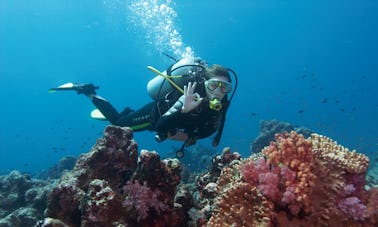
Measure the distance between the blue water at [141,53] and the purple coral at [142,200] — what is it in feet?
220

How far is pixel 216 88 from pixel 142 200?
329 centimetres

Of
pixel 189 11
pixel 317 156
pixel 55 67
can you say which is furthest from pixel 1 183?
A: pixel 55 67

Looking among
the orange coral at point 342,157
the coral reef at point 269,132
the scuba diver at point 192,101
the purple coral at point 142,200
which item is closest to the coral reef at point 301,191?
the orange coral at point 342,157

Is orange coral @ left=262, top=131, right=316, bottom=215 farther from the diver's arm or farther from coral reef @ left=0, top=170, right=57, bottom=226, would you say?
coral reef @ left=0, top=170, right=57, bottom=226

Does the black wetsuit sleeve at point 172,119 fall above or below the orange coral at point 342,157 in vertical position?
above

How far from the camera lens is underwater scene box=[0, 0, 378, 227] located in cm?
361

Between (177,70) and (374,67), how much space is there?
22284 centimetres

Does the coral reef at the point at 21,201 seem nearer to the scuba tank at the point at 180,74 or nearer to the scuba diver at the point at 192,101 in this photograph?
the scuba diver at the point at 192,101

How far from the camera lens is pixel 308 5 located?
109 metres

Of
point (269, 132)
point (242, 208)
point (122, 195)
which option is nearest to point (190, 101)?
point (122, 195)

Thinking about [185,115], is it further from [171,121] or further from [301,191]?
[301,191]

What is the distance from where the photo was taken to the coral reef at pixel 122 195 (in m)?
4.18

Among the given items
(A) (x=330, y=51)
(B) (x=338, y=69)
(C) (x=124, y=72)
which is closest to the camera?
(C) (x=124, y=72)

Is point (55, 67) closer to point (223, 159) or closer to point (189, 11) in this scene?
point (189, 11)
